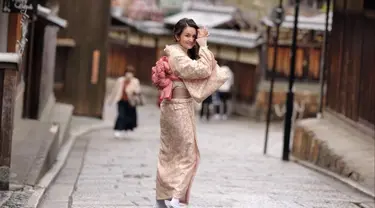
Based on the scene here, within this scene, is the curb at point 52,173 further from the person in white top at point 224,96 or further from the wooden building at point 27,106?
the person in white top at point 224,96

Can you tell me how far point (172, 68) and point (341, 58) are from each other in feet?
33.3

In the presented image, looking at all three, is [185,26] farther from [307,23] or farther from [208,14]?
[208,14]

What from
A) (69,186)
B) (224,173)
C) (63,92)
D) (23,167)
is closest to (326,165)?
(224,173)

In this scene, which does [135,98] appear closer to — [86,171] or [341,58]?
[341,58]

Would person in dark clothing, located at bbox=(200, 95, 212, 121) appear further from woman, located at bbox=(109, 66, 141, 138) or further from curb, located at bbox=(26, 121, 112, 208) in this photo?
woman, located at bbox=(109, 66, 141, 138)

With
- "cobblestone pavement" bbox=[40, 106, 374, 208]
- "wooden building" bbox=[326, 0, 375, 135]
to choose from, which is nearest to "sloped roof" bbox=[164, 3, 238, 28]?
"cobblestone pavement" bbox=[40, 106, 374, 208]

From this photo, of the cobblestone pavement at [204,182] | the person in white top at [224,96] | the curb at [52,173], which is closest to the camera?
the curb at [52,173]

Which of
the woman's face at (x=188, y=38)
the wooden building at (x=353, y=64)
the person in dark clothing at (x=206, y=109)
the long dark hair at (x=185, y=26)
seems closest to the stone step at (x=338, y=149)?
the wooden building at (x=353, y=64)

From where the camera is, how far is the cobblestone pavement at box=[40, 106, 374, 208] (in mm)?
10273

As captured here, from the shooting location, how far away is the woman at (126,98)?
21.6 m

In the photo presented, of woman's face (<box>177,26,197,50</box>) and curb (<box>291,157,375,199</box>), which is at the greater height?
woman's face (<box>177,26,197,50</box>)

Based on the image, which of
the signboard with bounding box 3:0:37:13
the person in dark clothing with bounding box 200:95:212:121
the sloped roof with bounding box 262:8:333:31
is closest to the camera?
the signboard with bounding box 3:0:37:13

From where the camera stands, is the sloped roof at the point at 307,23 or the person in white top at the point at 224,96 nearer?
the sloped roof at the point at 307,23

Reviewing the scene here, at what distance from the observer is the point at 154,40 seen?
4750cm
